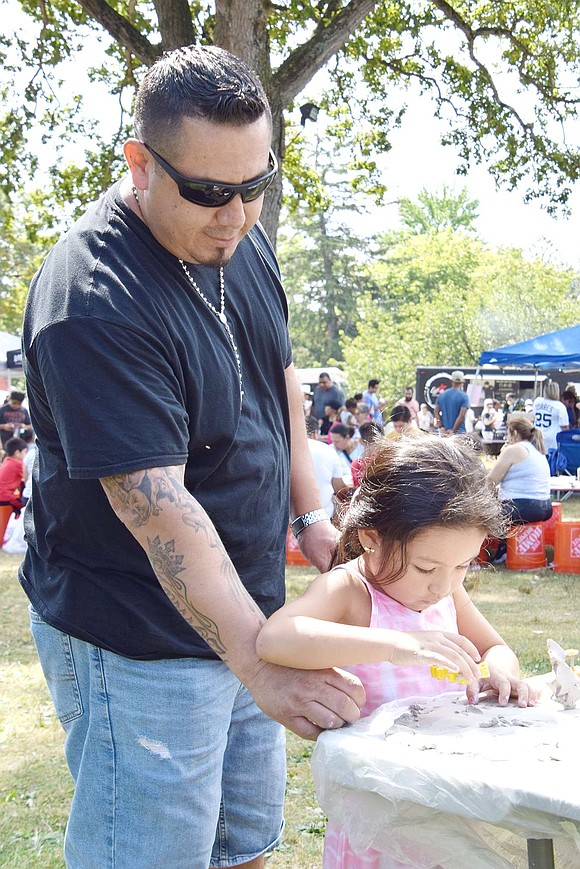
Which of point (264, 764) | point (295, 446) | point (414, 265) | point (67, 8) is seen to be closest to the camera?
point (264, 764)

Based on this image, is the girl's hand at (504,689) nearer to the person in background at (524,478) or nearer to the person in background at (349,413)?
the person in background at (524,478)

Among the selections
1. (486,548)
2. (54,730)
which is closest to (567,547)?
(54,730)

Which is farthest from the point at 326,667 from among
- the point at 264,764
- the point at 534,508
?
the point at 534,508

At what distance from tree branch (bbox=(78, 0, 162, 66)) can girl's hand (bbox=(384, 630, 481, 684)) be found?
8.41 meters

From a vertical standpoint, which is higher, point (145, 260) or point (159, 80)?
point (159, 80)

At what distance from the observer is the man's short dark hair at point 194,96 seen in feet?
5.16

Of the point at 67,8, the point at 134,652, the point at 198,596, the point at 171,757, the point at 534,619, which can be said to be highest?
the point at 67,8

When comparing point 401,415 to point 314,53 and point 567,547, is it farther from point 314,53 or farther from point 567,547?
point 314,53

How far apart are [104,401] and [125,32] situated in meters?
8.48

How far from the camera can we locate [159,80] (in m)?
1.65

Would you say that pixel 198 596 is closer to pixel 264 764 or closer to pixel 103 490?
pixel 103 490

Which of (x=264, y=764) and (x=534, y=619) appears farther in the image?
(x=534, y=619)

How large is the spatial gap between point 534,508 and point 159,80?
7545mm

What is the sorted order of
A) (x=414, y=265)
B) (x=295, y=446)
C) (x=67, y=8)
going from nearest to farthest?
(x=295, y=446) < (x=67, y=8) < (x=414, y=265)
